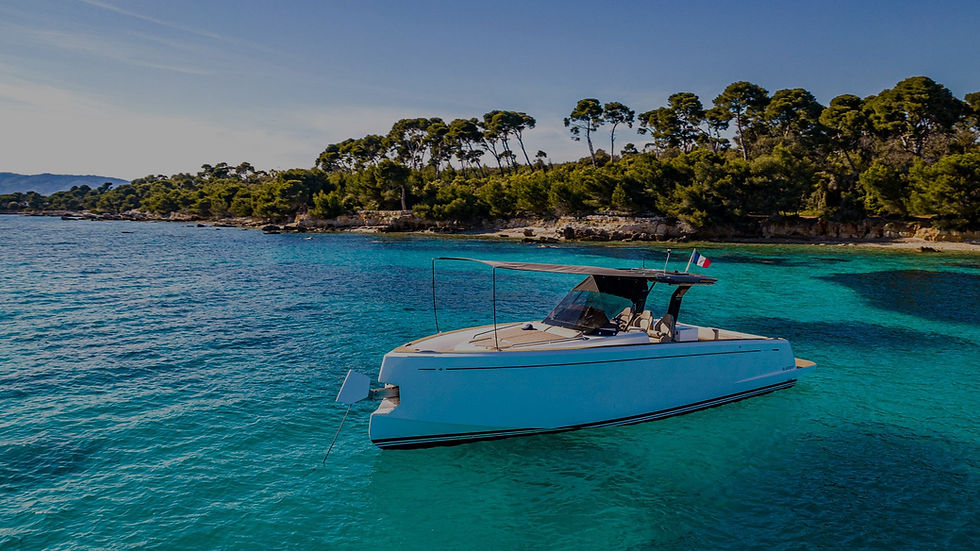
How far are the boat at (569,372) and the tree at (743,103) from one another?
241ft

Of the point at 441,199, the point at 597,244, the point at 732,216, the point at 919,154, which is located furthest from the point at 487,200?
the point at 919,154

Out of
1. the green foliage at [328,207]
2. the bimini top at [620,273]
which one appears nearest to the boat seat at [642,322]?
the bimini top at [620,273]

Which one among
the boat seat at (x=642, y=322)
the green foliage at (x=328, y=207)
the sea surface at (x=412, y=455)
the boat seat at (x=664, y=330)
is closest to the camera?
the sea surface at (x=412, y=455)

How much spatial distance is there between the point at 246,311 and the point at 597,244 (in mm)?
45012

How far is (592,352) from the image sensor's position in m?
9.37

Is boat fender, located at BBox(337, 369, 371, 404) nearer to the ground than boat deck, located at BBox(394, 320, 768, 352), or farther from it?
nearer to the ground

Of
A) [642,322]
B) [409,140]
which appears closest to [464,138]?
[409,140]

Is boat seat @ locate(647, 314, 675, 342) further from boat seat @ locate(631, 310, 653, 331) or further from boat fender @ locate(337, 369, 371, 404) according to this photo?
boat fender @ locate(337, 369, 371, 404)

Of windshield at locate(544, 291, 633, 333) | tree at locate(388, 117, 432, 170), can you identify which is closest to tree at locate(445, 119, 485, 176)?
tree at locate(388, 117, 432, 170)

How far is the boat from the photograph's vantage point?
8773 mm

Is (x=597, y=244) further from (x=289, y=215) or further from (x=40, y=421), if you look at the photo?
(x=289, y=215)

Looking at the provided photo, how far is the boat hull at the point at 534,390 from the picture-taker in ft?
28.6

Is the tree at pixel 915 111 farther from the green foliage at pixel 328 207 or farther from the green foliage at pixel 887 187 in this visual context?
the green foliage at pixel 328 207

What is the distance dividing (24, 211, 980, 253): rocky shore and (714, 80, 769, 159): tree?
17.3 metres
